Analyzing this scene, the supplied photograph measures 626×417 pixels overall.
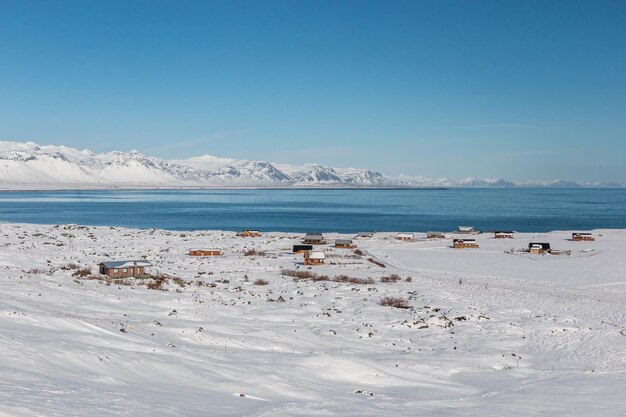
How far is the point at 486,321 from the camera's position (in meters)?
23.5

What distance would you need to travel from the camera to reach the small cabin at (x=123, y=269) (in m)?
31.7

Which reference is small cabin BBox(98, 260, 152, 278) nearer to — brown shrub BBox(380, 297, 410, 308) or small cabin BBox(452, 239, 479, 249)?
brown shrub BBox(380, 297, 410, 308)

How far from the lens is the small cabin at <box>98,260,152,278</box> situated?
104 ft

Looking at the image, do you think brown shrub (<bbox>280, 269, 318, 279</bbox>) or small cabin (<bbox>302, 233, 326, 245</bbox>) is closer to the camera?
brown shrub (<bbox>280, 269, 318, 279</bbox>)

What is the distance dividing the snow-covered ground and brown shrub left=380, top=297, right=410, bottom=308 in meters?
0.61

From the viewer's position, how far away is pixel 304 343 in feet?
61.0

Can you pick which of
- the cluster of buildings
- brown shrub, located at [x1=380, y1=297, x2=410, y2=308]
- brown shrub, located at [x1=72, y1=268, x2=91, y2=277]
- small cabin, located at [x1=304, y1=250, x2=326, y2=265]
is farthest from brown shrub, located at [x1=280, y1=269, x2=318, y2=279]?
brown shrub, located at [x1=72, y1=268, x2=91, y2=277]

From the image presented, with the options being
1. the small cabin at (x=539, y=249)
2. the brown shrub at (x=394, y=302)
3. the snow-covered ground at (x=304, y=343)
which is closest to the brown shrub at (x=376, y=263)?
the snow-covered ground at (x=304, y=343)

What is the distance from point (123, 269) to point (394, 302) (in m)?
16.1

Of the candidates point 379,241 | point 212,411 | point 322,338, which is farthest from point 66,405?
point 379,241

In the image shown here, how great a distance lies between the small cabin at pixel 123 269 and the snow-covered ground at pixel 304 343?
86 centimetres

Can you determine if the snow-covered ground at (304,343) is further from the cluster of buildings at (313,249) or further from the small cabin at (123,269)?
the cluster of buildings at (313,249)

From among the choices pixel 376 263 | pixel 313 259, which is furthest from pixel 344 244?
pixel 313 259

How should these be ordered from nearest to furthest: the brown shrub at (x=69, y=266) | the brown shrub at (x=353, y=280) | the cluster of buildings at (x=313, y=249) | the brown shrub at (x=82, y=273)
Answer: the brown shrub at (x=82, y=273) → the cluster of buildings at (x=313, y=249) → the brown shrub at (x=69, y=266) → the brown shrub at (x=353, y=280)
